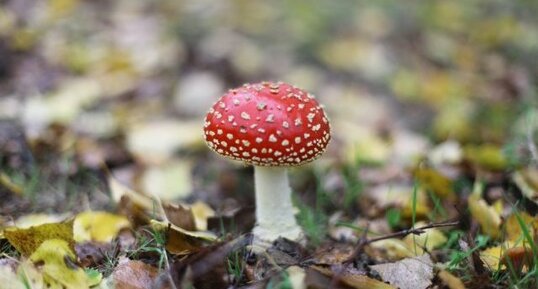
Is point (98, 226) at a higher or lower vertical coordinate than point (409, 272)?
lower

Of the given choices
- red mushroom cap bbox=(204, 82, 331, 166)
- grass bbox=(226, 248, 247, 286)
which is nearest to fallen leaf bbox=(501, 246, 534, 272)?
red mushroom cap bbox=(204, 82, 331, 166)

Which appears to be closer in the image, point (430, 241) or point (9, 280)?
point (9, 280)

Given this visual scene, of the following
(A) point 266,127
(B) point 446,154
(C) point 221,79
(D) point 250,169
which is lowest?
(D) point 250,169

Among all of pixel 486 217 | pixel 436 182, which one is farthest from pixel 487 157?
pixel 486 217

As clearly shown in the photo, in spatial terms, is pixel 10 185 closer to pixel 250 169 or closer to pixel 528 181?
pixel 250 169

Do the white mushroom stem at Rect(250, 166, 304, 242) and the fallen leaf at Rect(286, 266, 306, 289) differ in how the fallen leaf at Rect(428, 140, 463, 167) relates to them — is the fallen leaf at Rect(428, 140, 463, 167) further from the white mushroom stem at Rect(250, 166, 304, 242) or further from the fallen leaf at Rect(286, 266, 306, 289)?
the fallen leaf at Rect(286, 266, 306, 289)

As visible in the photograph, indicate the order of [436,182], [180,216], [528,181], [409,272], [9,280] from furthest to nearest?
[436,182], [528,181], [180,216], [409,272], [9,280]

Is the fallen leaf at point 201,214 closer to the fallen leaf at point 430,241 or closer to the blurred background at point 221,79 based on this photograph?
the blurred background at point 221,79
